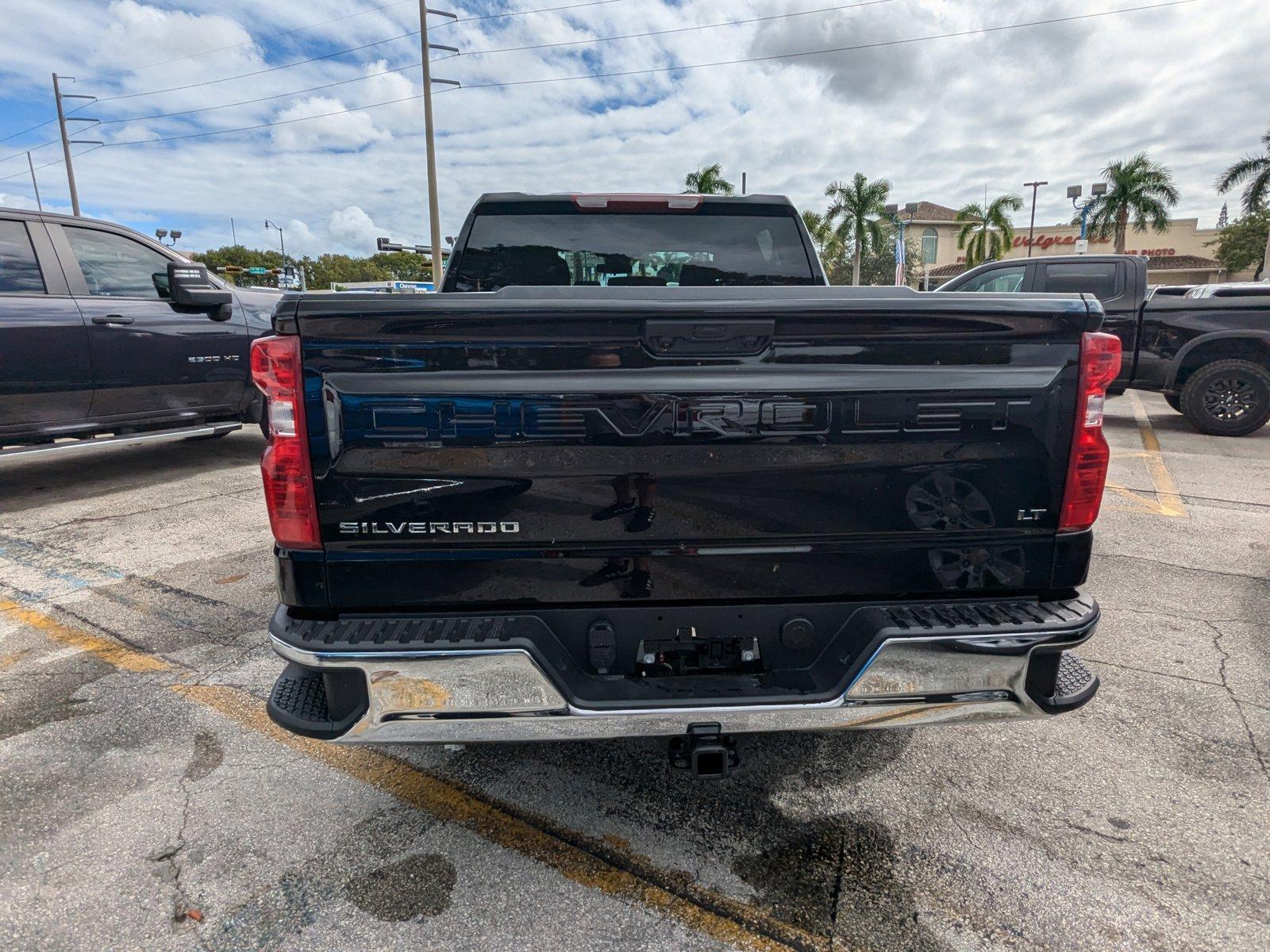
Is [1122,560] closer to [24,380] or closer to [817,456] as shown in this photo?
[817,456]

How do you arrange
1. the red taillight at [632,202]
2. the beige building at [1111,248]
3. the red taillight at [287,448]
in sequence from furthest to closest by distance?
the beige building at [1111,248]
the red taillight at [632,202]
the red taillight at [287,448]

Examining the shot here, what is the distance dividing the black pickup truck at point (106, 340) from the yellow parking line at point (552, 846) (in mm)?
3690

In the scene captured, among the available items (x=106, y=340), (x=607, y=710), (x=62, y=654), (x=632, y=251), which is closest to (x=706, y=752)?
(x=607, y=710)

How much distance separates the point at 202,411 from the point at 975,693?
687 centimetres

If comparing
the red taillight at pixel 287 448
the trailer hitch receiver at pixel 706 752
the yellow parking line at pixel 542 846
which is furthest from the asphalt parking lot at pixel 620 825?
the red taillight at pixel 287 448

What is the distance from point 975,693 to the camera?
1979 millimetres

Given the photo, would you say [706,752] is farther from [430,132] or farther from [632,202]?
[430,132]

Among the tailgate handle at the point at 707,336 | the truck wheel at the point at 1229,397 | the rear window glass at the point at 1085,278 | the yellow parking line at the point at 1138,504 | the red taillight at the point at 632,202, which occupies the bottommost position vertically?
the yellow parking line at the point at 1138,504

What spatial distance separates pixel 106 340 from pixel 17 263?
2.47 feet

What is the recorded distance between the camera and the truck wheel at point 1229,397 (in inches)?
333

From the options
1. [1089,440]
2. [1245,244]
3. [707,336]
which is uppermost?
[1245,244]

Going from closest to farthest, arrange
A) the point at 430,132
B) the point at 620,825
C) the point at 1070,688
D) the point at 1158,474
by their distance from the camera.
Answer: the point at 1070,688 < the point at 620,825 < the point at 1158,474 < the point at 430,132

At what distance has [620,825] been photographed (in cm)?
236

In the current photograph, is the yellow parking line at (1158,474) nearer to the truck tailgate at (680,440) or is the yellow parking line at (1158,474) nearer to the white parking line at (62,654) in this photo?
the truck tailgate at (680,440)
